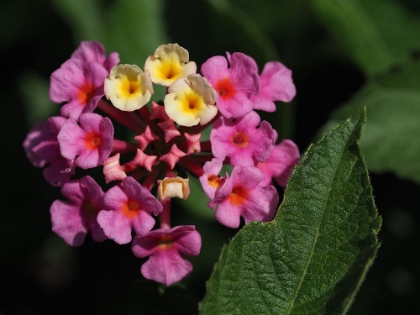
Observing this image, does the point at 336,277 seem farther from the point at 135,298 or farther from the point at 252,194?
the point at 135,298

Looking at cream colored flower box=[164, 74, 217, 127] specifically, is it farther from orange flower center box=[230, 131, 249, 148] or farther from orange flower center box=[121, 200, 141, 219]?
orange flower center box=[121, 200, 141, 219]

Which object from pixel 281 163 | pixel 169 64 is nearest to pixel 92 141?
pixel 169 64

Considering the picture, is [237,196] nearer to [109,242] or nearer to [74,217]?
[74,217]

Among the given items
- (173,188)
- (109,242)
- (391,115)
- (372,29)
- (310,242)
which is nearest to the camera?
(310,242)

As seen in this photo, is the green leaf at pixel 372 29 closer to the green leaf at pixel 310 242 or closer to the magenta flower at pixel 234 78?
the magenta flower at pixel 234 78

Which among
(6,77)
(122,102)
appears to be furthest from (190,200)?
(6,77)

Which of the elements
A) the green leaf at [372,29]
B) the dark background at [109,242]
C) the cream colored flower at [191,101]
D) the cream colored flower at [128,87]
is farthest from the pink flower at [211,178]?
the green leaf at [372,29]

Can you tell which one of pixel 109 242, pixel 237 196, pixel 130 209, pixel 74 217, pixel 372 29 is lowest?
pixel 109 242
